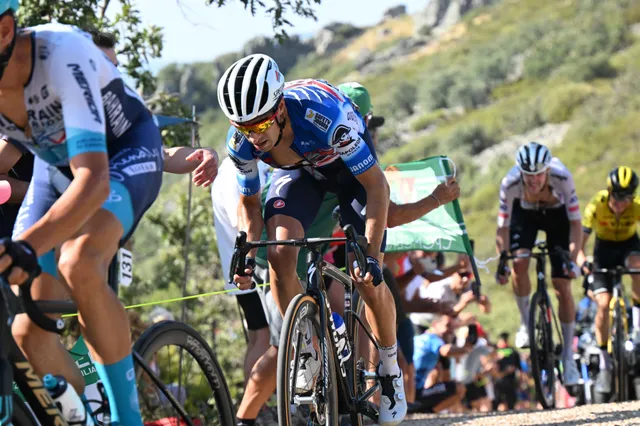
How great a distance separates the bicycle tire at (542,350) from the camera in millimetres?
9312

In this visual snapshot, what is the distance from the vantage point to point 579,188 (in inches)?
1538

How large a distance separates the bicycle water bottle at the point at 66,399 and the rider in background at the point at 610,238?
25.5ft

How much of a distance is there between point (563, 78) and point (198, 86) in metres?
57.8

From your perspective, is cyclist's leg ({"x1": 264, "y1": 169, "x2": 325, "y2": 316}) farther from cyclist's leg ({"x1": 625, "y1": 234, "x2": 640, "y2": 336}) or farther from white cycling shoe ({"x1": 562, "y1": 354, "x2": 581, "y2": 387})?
cyclist's leg ({"x1": 625, "y1": 234, "x2": 640, "y2": 336})

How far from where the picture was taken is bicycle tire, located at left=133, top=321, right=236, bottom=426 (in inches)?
168

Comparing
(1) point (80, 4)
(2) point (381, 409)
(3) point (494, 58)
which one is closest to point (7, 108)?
(2) point (381, 409)

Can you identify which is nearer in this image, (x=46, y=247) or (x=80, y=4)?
(x=46, y=247)

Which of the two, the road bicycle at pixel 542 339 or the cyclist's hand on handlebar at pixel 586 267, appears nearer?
the road bicycle at pixel 542 339

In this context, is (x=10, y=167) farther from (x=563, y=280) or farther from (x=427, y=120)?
(x=427, y=120)

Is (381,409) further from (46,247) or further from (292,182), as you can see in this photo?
(46,247)

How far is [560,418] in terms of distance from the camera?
7.38 meters

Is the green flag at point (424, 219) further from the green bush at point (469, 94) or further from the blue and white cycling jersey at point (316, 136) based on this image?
the green bush at point (469, 94)

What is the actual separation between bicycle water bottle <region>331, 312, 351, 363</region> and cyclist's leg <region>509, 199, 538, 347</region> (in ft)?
14.9

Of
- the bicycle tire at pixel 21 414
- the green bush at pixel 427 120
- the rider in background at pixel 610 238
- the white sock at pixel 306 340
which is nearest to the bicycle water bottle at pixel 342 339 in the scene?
the white sock at pixel 306 340
